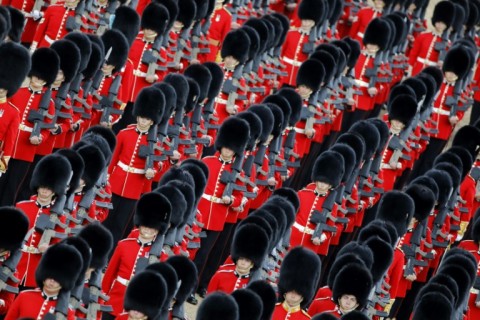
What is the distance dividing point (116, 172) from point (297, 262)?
6.85 ft

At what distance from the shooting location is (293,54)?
58.5 ft

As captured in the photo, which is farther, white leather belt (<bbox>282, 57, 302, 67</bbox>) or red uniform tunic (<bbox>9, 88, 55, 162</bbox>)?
white leather belt (<bbox>282, 57, 302, 67</bbox>)

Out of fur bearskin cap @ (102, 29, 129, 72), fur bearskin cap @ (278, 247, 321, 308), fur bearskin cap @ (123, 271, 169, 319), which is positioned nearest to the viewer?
fur bearskin cap @ (123, 271, 169, 319)

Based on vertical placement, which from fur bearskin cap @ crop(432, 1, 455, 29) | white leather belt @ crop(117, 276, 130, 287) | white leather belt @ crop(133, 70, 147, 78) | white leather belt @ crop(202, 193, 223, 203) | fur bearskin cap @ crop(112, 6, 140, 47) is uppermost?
fur bearskin cap @ crop(432, 1, 455, 29)

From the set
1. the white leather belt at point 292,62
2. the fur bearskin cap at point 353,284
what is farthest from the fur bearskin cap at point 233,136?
the white leather belt at point 292,62

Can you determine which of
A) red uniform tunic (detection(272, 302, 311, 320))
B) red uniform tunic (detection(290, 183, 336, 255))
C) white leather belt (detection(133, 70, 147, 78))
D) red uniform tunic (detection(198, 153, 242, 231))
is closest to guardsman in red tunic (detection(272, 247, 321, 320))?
red uniform tunic (detection(272, 302, 311, 320))

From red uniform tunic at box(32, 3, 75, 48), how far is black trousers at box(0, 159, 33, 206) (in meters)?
2.35

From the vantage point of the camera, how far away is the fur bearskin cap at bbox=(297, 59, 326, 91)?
16.4m

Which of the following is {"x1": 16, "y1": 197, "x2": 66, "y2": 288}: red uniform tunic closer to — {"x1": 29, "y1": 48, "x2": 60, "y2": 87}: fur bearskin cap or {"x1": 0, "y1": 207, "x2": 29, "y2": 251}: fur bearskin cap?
{"x1": 0, "y1": 207, "x2": 29, "y2": 251}: fur bearskin cap

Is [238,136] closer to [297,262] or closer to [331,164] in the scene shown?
[331,164]

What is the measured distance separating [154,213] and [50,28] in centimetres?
389

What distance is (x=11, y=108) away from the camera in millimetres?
13289

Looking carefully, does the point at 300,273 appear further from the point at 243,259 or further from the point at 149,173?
the point at 149,173

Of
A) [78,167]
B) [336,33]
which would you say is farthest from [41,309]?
[336,33]
